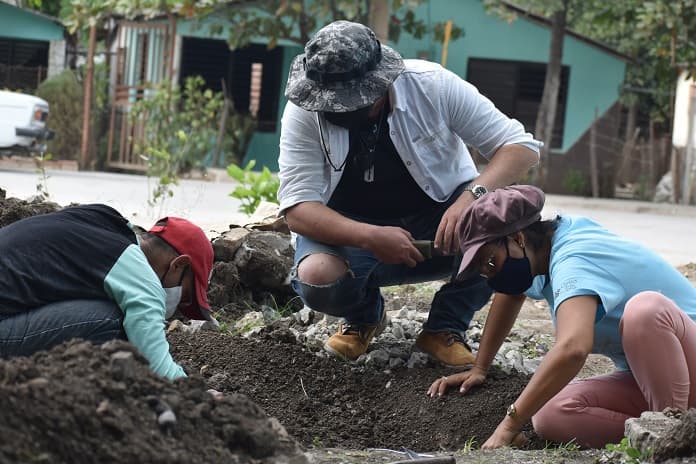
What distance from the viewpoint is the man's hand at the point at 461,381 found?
4695mm

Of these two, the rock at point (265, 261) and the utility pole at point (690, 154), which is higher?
the utility pole at point (690, 154)

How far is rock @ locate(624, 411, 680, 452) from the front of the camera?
11.0 feet

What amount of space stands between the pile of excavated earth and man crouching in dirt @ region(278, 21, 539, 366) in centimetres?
29

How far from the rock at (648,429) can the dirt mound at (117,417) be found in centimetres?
116

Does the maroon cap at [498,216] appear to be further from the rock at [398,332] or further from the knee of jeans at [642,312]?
the rock at [398,332]

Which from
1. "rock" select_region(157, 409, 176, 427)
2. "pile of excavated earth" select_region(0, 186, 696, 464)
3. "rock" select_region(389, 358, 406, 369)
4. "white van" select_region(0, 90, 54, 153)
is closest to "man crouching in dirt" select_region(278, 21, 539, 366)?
"rock" select_region(389, 358, 406, 369)

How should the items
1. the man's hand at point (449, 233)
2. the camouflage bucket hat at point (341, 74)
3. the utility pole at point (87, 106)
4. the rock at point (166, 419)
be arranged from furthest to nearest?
the utility pole at point (87, 106) → the camouflage bucket hat at point (341, 74) → the man's hand at point (449, 233) → the rock at point (166, 419)

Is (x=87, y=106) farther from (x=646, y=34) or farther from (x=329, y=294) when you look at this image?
(x=329, y=294)

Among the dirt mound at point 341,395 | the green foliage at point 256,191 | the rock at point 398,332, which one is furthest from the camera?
the green foliage at point 256,191

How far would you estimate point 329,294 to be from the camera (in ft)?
16.5

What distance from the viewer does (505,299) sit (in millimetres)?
4398

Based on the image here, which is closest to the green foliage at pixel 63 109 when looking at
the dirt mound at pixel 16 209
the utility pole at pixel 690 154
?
the utility pole at pixel 690 154

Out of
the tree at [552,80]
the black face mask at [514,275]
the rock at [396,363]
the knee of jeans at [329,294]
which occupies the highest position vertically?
the tree at [552,80]

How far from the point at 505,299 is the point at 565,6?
16223 millimetres
